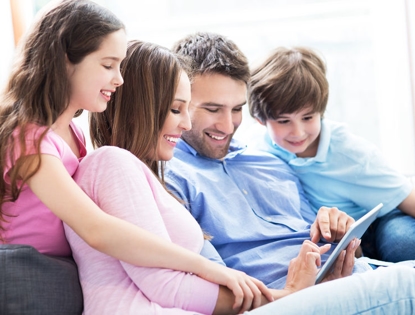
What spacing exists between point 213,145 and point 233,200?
0.17 meters

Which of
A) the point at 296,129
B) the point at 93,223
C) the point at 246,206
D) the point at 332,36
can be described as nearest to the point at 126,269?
the point at 93,223

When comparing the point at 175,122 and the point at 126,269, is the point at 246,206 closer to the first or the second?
the point at 175,122

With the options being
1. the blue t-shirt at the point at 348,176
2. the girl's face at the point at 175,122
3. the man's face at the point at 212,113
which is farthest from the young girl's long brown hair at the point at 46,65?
the blue t-shirt at the point at 348,176

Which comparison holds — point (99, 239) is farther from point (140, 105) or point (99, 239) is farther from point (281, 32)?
Answer: point (281, 32)

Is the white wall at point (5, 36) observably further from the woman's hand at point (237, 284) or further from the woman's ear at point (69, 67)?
the woman's hand at point (237, 284)

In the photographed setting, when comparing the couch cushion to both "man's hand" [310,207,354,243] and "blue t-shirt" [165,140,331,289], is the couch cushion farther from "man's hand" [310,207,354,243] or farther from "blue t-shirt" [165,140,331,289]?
"man's hand" [310,207,354,243]

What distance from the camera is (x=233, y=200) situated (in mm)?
1732

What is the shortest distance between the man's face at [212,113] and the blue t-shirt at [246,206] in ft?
0.11

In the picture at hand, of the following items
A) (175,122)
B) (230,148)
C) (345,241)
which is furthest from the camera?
(230,148)

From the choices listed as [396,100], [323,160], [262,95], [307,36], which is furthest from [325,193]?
[307,36]

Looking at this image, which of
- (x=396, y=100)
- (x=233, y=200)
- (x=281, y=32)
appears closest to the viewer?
(x=233, y=200)

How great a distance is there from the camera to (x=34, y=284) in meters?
1.19

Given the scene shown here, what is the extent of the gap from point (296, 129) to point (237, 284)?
793mm

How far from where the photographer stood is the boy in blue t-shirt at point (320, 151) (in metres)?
1.96
